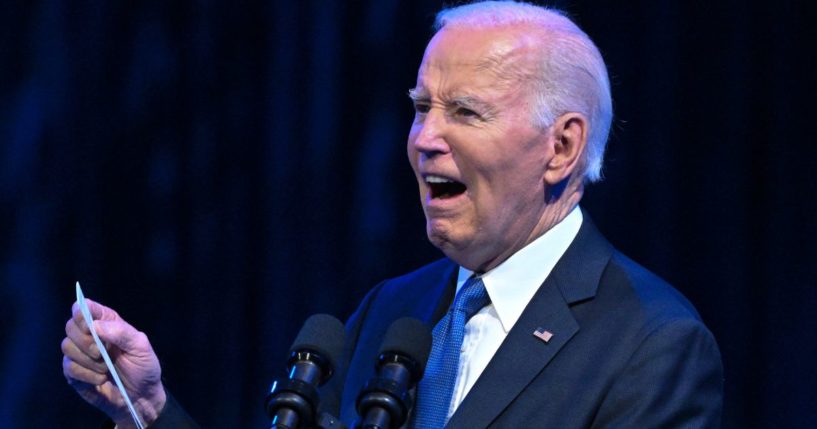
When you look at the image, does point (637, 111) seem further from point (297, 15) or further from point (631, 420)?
point (631, 420)

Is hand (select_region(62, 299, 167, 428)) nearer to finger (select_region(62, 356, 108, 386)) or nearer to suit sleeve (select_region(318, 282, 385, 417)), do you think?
finger (select_region(62, 356, 108, 386))

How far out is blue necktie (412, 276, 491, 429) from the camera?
2.04 meters

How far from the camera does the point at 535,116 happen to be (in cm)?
208

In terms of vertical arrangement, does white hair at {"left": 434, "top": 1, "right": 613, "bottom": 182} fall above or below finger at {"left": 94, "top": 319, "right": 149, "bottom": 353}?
above

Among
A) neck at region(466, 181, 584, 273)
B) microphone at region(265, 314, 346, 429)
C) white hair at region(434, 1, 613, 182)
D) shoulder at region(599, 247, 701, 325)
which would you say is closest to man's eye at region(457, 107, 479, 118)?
white hair at region(434, 1, 613, 182)

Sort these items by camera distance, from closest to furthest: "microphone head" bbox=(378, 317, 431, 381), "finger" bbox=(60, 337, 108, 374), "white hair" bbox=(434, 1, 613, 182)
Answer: "microphone head" bbox=(378, 317, 431, 381) → "finger" bbox=(60, 337, 108, 374) → "white hair" bbox=(434, 1, 613, 182)

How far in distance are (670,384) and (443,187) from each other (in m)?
0.52

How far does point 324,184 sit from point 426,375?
1011mm

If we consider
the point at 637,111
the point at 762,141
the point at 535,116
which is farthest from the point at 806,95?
the point at 535,116

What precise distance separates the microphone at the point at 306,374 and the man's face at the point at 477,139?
38 centimetres

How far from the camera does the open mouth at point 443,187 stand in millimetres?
2072

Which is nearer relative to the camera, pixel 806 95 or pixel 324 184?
pixel 806 95

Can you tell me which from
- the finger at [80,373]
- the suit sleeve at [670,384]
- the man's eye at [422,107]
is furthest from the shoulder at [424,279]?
the finger at [80,373]

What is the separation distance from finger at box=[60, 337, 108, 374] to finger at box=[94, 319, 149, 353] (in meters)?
0.04
